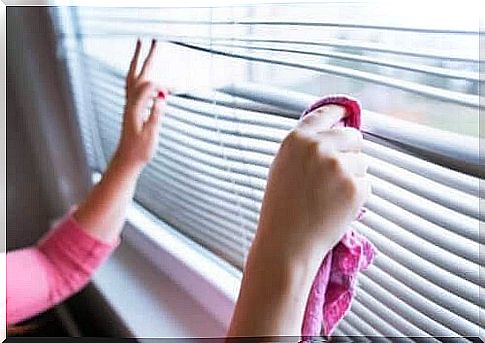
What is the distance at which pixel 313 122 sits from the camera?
0.54 metres

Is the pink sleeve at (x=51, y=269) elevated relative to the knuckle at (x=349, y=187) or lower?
lower

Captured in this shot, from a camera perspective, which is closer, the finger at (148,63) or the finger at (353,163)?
the finger at (353,163)

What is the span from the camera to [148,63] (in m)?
0.69

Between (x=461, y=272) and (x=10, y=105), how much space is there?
553 millimetres

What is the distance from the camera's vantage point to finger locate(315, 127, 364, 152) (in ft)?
1.73

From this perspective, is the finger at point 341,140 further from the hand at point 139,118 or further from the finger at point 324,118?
the hand at point 139,118

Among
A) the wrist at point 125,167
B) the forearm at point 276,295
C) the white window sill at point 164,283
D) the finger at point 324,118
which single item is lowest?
the white window sill at point 164,283

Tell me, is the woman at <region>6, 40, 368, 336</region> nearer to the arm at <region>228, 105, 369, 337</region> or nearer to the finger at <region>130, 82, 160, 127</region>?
the arm at <region>228, 105, 369, 337</region>

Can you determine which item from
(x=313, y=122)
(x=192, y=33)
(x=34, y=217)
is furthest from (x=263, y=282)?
(x=34, y=217)

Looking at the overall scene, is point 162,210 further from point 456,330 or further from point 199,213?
point 456,330

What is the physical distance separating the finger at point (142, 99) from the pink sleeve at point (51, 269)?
136 mm

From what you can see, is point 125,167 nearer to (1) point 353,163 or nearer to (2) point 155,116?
(2) point 155,116

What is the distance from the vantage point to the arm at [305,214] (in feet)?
1.73

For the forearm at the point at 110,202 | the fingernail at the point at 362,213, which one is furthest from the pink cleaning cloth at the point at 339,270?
Result: the forearm at the point at 110,202
